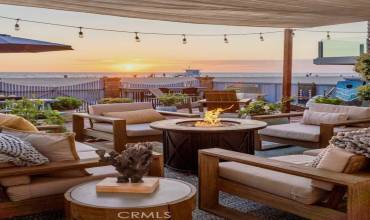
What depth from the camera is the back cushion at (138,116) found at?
6391 mm

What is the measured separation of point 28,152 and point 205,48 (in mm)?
11301

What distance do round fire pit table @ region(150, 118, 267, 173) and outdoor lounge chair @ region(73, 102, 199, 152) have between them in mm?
573

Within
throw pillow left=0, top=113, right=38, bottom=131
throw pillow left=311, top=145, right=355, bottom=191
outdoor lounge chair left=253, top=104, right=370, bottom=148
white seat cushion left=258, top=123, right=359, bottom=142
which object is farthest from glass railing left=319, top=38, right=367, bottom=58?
throw pillow left=0, top=113, right=38, bottom=131

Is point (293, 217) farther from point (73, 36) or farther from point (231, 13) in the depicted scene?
point (73, 36)

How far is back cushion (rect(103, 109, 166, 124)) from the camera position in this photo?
21.0 feet

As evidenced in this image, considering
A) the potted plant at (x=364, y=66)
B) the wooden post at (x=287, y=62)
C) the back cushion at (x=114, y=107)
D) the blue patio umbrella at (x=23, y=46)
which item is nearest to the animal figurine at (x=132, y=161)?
the back cushion at (x=114, y=107)

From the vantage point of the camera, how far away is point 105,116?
6289 mm

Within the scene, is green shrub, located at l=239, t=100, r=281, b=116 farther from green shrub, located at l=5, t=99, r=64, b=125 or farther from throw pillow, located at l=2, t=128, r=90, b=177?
throw pillow, located at l=2, t=128, r=90, b=177

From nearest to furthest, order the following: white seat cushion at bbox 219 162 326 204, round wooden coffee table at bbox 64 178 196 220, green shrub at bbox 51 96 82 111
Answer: round wooden coffee table at bbox 64 178 196 220
white seat cushion at bbox 219 162 326 204
green shrub at bbox 51 96 82 111

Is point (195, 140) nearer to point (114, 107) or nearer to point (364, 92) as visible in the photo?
point (114, 107)

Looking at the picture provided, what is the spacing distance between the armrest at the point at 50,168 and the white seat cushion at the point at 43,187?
100 millimetres

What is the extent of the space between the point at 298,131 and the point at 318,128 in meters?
0.35

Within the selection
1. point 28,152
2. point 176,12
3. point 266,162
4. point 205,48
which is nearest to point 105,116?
point 176,12

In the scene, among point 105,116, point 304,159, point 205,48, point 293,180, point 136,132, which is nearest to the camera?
point 293,180
